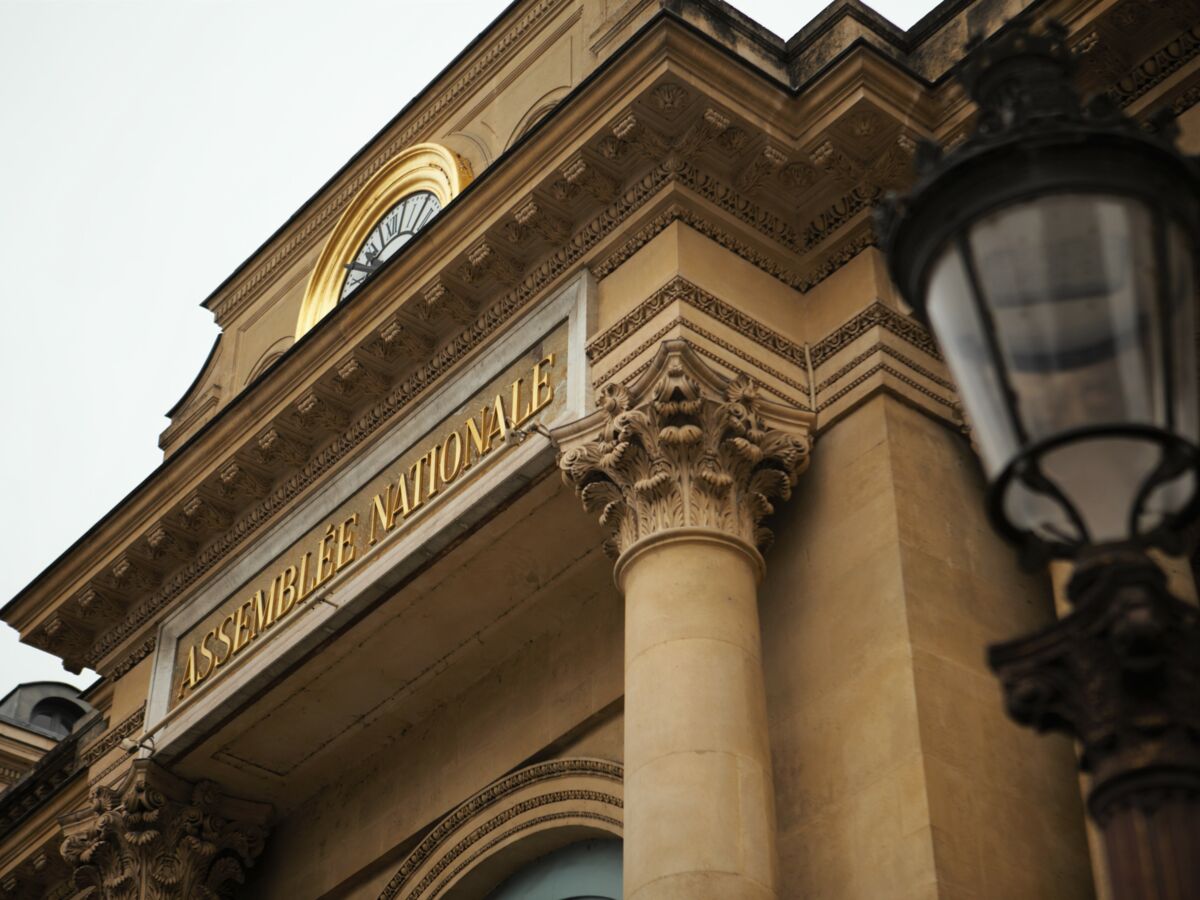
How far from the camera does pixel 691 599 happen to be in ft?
45.3

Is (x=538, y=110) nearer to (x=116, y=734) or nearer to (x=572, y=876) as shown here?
(x=572, y=876)

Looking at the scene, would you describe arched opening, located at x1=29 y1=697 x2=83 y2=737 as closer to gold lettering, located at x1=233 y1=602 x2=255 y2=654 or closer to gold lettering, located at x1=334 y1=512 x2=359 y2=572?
gold lettering, located at x1=233 y1=602 x2=255 y2=654

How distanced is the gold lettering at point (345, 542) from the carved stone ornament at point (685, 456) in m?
3.65

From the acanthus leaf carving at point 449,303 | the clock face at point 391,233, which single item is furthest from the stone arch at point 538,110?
the acanthus leaf carving at point 449,303

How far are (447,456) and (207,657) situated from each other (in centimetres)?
408

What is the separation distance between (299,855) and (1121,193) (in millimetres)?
15179

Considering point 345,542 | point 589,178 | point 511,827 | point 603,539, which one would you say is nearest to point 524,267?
point 589,178

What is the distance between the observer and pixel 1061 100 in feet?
22.5

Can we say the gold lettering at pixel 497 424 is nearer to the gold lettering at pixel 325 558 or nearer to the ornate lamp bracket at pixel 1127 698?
the gold lettering at pixel 325 558

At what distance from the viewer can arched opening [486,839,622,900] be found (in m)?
16.7

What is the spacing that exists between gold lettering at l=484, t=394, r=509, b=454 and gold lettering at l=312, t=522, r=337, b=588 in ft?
7.73

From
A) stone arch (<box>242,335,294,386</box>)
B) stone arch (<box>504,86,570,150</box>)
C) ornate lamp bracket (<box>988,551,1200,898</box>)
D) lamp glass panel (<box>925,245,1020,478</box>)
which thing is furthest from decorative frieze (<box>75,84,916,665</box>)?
ornate lamp bracket (<box>988,551,1200,898</box>)

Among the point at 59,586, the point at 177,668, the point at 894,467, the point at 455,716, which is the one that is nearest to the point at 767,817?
the point at 894,467

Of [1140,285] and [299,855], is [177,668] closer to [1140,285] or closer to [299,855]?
[299,855]
